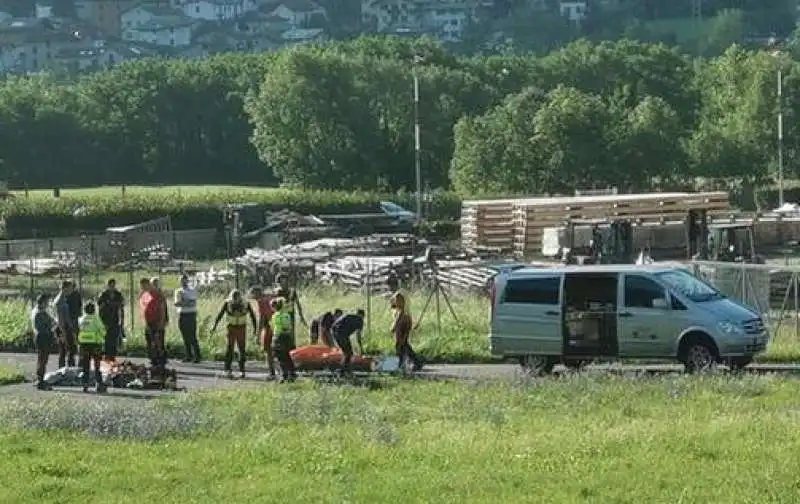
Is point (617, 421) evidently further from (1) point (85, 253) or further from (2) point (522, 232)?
(1) point (85, 253)

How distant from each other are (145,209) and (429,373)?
50422 mm

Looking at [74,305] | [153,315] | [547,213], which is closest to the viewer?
[153,315]

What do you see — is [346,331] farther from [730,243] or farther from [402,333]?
[730,243]

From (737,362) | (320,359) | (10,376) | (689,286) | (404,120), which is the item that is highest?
(404,120)

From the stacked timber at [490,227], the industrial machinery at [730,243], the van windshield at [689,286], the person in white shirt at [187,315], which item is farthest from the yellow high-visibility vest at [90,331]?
the stacked timber at [490,227]

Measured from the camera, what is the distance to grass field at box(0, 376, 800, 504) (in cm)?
1532

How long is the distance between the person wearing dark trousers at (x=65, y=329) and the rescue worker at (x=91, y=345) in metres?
2.04

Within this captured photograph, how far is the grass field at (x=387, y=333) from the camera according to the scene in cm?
3003

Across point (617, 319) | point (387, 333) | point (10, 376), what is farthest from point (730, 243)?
point (10, 376)

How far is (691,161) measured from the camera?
295ft

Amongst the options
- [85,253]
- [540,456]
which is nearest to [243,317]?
[540,456]

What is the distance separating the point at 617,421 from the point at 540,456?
3134 millimetres

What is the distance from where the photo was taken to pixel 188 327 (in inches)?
1198

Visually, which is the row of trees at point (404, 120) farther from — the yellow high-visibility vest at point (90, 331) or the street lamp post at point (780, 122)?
the yellow high-visibility vest at point (90, 331)
